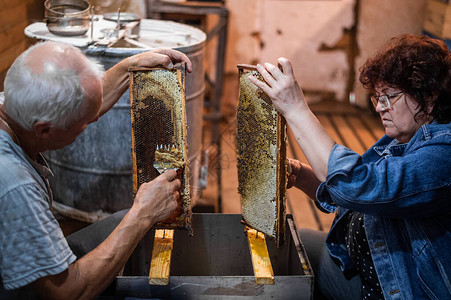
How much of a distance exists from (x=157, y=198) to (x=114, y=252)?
0.25 m

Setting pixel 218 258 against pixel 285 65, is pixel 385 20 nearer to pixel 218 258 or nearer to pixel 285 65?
pixel 218 258

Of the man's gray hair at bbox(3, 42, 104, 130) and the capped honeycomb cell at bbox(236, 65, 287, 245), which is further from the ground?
the man's gray hair at bbox(3, 42, 104, 130)

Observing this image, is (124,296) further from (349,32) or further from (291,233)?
(349,32)

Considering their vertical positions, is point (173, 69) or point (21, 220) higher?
point (173, 69)

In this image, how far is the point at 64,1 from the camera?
347 cm

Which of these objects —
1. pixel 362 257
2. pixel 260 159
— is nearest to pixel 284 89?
pixel 260 159

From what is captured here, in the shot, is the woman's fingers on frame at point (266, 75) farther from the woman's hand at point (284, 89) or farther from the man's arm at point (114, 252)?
the man's arm at point (114, 252)

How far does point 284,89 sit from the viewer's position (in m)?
1.67

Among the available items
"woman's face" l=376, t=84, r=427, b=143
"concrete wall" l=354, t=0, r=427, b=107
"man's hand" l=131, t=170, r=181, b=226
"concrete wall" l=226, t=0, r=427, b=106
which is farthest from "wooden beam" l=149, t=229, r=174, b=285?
"concrete wall" l=354, t=0, r=427, b=107

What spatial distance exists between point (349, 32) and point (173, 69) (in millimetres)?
4914

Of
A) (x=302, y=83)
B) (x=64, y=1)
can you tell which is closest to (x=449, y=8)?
(x=302, y=83)

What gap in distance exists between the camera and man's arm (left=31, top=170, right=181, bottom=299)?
1.53 m

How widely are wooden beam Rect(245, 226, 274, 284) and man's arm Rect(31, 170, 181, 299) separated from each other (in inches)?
15.9

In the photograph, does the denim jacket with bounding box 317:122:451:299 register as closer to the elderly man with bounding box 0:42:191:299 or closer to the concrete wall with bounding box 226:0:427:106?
the elderly man with bounding box 0:42:191:299
